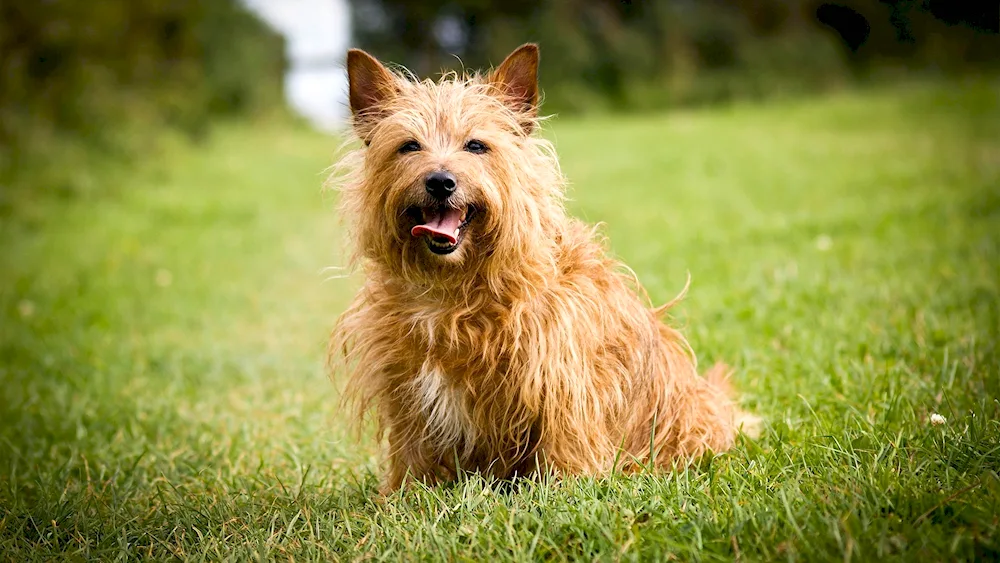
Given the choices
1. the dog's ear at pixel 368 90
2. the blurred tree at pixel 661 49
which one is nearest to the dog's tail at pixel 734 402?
the dog's ear at pixel 368 90

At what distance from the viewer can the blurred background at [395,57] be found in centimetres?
1283

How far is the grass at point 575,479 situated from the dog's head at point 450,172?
28.7 inches

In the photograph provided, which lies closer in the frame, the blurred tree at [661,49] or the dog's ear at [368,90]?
the dog's ear at [368,90]

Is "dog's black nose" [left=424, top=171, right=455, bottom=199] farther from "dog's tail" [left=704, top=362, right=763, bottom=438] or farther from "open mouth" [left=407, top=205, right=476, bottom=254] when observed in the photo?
"dog's tail" [left=704, top=362, right=763, bottom=438]

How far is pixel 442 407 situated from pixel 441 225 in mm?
678

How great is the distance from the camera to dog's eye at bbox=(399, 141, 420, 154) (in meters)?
3.09

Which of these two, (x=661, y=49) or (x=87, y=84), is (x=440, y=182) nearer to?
(x=87, y=84)

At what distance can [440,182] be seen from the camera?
2891 mm

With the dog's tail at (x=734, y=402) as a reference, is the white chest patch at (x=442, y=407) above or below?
above

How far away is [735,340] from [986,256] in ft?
8.85

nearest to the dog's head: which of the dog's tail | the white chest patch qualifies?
the white chest patch

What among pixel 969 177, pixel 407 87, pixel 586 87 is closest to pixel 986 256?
pixel 969 177

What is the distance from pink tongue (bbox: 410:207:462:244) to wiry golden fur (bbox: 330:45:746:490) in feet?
0.15

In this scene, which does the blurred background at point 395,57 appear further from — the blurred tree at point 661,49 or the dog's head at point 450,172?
the dog's head at point 450,172
